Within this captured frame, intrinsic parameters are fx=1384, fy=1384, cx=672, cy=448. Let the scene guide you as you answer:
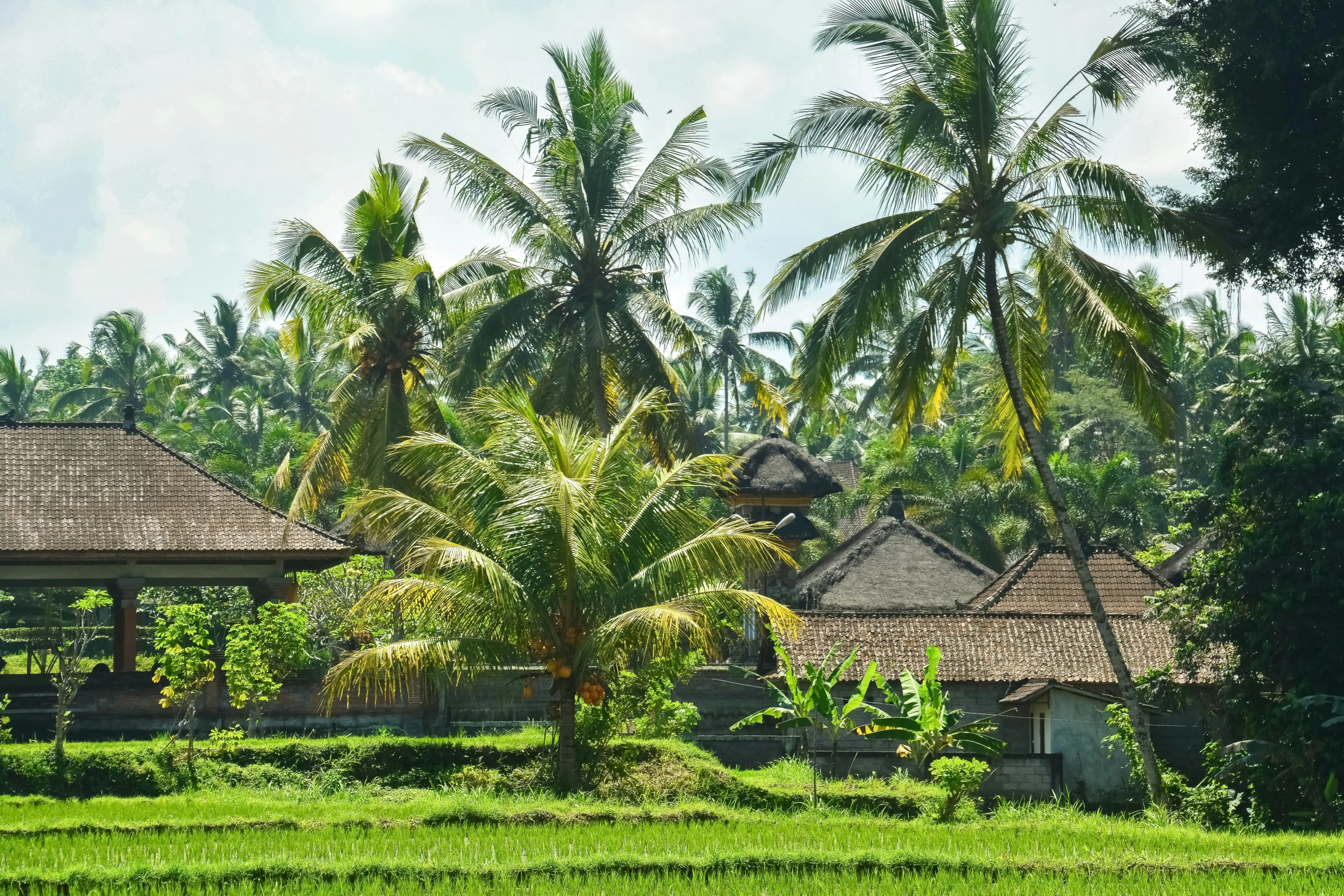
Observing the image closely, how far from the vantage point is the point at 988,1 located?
15750 millimetres

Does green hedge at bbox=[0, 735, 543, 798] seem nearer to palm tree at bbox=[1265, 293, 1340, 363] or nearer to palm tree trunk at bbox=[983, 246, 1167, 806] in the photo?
palm tree trunk at bbox=[983, 246, 1167, 806]

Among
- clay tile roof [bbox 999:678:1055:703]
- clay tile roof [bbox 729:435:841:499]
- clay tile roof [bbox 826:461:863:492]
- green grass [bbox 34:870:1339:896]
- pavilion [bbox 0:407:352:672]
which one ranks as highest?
clay tile roof [bbox 826:461:863:492]

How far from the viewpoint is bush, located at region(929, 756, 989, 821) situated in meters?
14.9

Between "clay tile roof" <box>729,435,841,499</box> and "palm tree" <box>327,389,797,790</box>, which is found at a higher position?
"clay tile roof" <box>729,435,841,499</box>

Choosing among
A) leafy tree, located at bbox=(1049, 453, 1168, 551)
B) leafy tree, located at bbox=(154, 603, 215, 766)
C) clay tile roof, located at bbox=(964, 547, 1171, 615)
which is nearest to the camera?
leafy tree, located at bbox=(154, 603, 215, 766)

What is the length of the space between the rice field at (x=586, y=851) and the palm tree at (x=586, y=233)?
7873mm

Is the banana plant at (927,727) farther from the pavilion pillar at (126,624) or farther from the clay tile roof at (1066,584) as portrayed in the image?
the pavilion pillar at (126,624)

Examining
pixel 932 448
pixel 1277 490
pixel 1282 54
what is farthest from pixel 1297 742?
pixel 932 448

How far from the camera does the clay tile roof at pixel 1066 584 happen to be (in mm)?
23125

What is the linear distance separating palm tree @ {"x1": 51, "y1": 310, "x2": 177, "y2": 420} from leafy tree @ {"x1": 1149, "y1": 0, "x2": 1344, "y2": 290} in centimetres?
3934

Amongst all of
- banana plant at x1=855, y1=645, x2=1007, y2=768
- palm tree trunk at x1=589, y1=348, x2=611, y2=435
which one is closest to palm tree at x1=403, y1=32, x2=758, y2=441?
palm tree trunk at x1=589, y1=348, x2=611, y2=435

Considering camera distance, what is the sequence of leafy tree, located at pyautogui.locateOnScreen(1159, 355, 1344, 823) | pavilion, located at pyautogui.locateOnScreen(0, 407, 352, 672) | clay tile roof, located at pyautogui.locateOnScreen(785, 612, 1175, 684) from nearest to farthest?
1. leafy tree, located at pyautogui.locateOnScreen(1159, 355, 1344, 823)
2. pavilion, located at pyautogui.locateOnScreen(0, 407, 352, 672)
3. clay tile roof, located at pyautogui.locateOnScreen(785, 612, 1175, 684)

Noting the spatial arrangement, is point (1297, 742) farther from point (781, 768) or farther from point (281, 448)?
point (281, 448)

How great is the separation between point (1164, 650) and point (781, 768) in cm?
615
